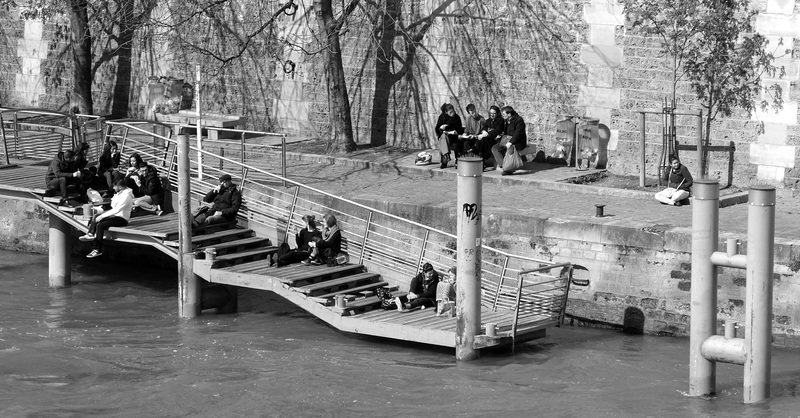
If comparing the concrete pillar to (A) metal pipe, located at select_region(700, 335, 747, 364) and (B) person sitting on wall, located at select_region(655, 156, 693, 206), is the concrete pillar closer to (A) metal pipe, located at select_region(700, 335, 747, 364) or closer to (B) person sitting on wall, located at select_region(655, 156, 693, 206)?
(B) person sitting on wall, located at select_region(655, 156, 693, 206)

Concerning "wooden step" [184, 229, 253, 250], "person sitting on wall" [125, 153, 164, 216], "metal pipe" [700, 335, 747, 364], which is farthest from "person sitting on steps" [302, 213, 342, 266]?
"metal pipe" [700, 335, 747, 364]

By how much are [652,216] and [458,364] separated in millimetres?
4485

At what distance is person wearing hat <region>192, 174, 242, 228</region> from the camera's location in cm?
2294

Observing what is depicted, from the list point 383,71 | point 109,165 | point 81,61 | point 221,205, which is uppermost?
point 81,61

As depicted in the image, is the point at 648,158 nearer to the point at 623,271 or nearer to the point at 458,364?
the point at 623,271

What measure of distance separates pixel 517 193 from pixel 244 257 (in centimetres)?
465

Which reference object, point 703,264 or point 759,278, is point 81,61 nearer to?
point 703,264

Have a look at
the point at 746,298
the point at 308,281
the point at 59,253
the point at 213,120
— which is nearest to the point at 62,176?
the point at 59,253

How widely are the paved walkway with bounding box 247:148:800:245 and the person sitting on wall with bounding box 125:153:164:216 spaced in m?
2.93

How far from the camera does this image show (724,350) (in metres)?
17.4

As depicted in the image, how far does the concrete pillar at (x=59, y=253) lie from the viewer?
24.3 metres

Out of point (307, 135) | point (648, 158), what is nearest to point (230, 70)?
point (307, 135)

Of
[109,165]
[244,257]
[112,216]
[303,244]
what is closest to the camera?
[303,244]

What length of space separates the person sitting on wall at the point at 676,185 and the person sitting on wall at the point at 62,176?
28.4ft
